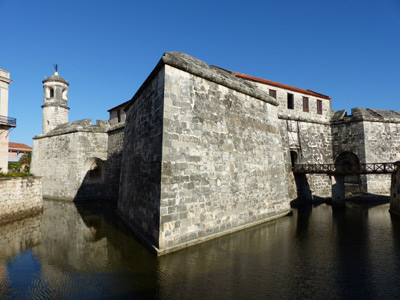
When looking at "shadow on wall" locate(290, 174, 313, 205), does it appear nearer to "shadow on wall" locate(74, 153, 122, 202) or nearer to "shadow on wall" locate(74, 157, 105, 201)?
"shadow on wall" locate(74, 153, 122, 202)

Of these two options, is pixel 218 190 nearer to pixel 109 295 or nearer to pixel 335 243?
pixel 335 243

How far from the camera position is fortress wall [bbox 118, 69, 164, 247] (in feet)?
25.1

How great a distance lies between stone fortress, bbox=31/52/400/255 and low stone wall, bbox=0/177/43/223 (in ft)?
15.1

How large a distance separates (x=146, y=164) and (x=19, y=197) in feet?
26.4

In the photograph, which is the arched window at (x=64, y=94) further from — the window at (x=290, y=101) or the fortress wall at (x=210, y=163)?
Result: the window at (x=290, y=101)

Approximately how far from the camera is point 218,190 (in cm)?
902

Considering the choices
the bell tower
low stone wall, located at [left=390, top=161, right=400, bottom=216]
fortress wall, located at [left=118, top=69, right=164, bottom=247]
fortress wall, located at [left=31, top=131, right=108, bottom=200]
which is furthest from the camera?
the bell tower

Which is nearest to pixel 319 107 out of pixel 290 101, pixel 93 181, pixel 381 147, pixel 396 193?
pixel 290 101

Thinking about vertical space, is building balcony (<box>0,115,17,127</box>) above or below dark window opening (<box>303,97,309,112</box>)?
below

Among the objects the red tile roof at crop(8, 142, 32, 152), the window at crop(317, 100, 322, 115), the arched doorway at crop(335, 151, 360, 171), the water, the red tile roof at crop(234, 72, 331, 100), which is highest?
the red tile roof at crop(234, 72, 331, 100)

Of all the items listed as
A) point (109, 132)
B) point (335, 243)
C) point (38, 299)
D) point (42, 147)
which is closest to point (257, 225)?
point (335, 243)

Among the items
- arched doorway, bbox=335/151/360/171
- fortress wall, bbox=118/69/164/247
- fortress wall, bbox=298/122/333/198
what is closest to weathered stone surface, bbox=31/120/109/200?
fortress wall, bbox=118/69/164/247

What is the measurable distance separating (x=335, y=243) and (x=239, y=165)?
4.43 metres

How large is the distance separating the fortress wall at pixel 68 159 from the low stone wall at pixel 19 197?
5011 mm
